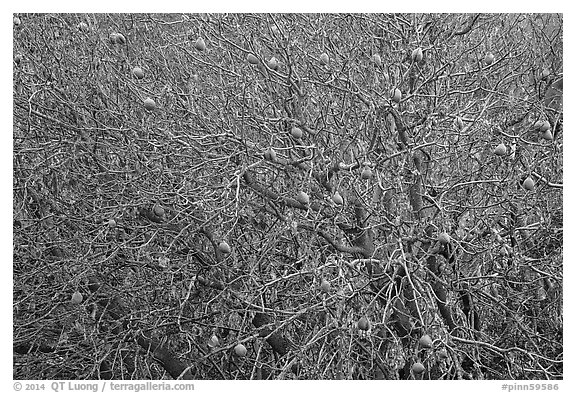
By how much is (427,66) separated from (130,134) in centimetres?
151

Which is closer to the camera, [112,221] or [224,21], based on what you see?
[112,221]

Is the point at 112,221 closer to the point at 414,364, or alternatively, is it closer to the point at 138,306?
the point at 138,306

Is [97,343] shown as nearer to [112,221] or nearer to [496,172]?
[112,221]

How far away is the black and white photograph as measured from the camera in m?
3.27

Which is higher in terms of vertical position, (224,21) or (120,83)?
(224,21)

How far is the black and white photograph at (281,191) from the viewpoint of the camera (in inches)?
129

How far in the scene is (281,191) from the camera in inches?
141

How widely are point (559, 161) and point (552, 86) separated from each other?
0.38m

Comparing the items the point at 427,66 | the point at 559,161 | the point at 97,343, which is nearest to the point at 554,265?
the point at 559,161

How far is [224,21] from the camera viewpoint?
357 cm
